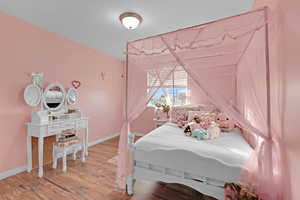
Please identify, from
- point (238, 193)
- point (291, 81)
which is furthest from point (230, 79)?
point (238, 193)

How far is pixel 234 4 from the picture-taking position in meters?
1.89

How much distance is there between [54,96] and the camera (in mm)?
2785

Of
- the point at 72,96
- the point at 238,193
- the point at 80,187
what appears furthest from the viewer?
the point at 72,96

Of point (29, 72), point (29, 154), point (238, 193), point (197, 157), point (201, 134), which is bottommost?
point (29, 154)

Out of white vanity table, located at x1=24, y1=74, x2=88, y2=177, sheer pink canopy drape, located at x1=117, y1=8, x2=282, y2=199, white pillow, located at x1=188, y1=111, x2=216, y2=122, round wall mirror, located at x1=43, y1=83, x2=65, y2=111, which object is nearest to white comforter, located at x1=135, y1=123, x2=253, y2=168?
sheer pink canopy drape, located at x1=117, y1=8, x2=282, y2=199

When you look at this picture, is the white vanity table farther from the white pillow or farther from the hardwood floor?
the white pillow

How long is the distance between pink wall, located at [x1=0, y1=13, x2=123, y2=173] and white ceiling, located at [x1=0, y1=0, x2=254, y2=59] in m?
0.26

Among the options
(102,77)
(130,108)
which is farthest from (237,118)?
(102,77)

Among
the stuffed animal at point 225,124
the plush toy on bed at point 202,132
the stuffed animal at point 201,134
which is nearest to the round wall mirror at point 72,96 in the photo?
the plush toy on bed at point 202,132

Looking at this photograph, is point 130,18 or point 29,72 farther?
point 29,72

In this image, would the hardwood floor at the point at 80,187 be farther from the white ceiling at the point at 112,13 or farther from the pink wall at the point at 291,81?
the white ceiling at the point at 112,13

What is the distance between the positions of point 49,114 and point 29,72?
85 centimetres

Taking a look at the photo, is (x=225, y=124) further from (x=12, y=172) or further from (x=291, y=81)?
(x=12, y=172)

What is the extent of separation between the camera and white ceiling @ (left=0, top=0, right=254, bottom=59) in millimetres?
1926
